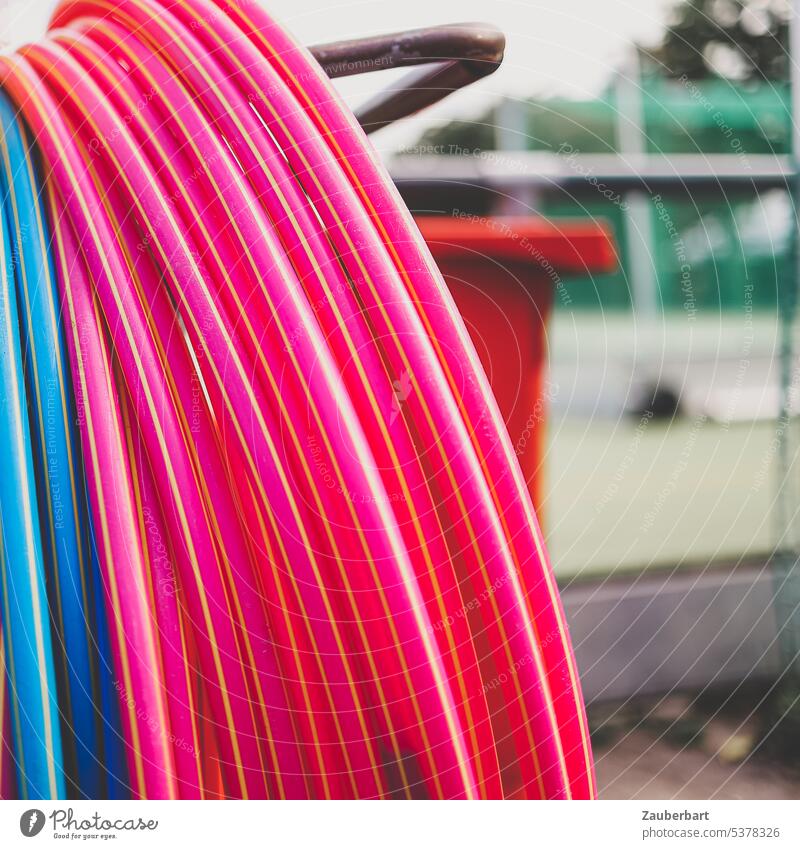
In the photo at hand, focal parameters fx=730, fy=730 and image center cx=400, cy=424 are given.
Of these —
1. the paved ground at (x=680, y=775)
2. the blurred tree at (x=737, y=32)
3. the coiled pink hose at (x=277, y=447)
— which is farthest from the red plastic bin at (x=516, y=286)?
the paved ground at (x=680, y=775)

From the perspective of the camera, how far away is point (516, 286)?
2.09 ft

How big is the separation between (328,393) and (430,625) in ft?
0.54

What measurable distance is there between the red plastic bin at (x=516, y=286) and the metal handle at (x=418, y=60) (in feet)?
0.32

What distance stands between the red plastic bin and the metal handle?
0.32ft

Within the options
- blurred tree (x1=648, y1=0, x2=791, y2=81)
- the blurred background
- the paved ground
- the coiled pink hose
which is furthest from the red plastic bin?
the paved ground

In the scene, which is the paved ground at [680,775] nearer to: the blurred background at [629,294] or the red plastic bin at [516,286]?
the blurred background at [629,294]

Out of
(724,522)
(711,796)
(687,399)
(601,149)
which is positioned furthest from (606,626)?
(601,149)

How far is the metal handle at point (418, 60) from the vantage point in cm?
53

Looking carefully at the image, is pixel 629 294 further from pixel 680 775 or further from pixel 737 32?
pixel 680 775

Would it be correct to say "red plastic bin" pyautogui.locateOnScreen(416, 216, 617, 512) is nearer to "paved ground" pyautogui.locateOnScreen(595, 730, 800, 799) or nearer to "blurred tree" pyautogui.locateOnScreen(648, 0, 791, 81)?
"blurred tree" pyautogui.locateOnScreen(648, 0, 791, 81)

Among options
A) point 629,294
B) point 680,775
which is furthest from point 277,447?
point 629,294

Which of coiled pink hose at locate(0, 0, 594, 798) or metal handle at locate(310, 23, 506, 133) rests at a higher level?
metal handle at locate(310, 23, 506, 133)

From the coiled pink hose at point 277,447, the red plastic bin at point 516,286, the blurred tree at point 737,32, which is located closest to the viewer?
the coiled pink hose at point 277,447

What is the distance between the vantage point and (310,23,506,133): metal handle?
1.73ft
